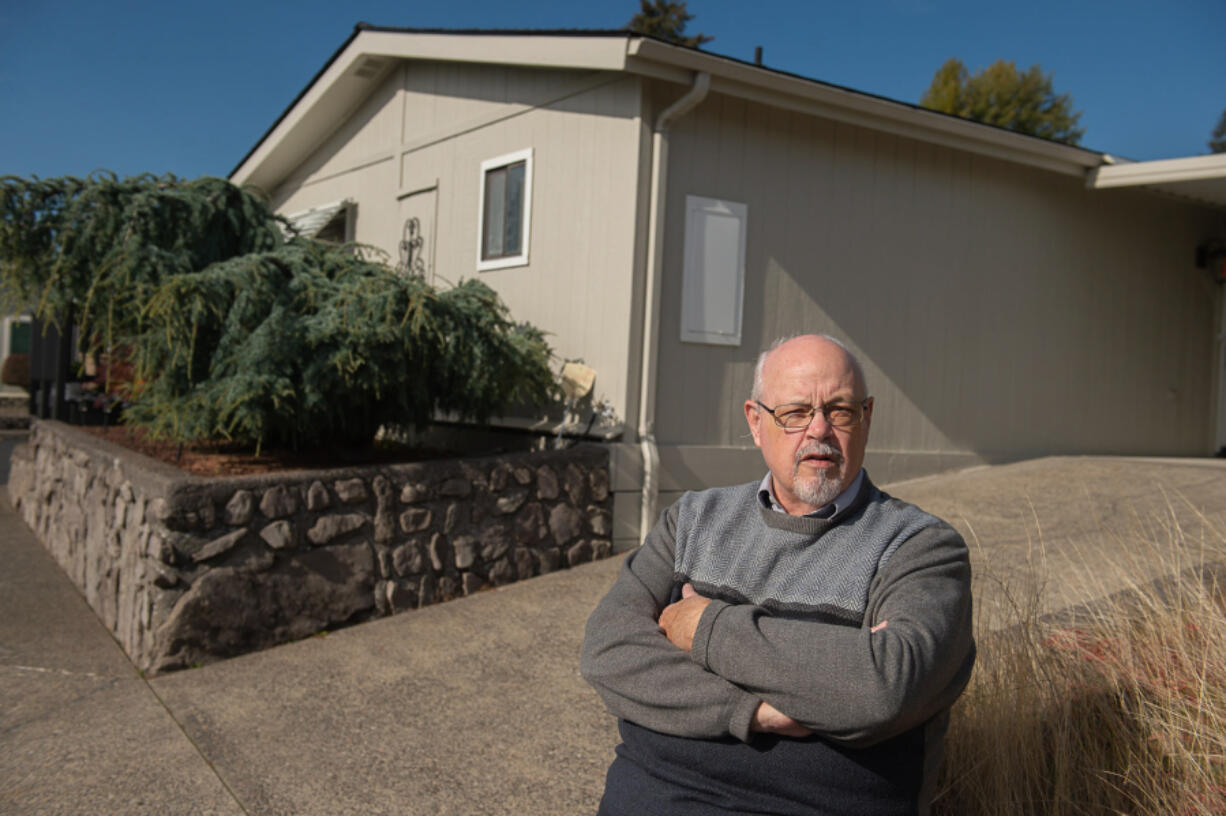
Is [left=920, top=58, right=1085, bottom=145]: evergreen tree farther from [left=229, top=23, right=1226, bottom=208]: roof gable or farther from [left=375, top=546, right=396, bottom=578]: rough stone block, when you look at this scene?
[left=375, top=546, right=396, bottom=578]: rough stone block

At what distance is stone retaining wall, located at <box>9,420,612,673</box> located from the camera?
4.04 m

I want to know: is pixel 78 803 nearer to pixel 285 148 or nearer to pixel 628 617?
pixel 628 617

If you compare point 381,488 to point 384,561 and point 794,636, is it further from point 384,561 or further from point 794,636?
point 794,636

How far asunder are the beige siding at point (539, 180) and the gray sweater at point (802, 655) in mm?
3895

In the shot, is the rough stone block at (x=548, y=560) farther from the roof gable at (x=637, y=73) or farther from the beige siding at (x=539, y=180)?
the roof gable at (x=637, y=73)

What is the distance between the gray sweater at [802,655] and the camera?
1507mm

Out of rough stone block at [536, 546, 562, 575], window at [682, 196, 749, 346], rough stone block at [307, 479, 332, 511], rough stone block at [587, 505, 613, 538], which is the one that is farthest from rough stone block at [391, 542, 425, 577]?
window at [682, 196, 749, 346]

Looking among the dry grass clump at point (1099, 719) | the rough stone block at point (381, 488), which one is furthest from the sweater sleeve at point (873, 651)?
the rough stone block at point (381, 488)

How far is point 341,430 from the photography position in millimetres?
5387

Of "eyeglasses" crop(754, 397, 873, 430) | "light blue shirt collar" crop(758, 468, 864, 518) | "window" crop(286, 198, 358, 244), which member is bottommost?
"light blue shirt collar" crop(758, 468, 864, 518)

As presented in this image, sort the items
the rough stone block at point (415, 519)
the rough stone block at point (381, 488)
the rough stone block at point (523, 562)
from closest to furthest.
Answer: the rough stone block at point (381, 488) < the rough stone block at point (415, 519) < the rough stone block at point (523, 562)

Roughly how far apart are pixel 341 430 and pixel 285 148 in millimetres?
6326

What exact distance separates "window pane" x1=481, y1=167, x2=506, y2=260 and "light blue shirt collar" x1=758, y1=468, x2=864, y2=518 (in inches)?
215

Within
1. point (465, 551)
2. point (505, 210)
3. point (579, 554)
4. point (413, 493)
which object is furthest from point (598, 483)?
point (505, 210)
